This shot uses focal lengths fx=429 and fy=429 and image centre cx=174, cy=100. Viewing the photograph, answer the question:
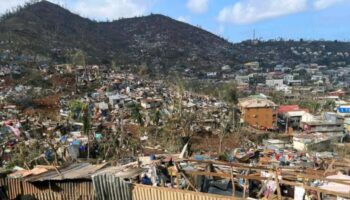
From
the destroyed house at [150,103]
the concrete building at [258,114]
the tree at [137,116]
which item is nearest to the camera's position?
the tree at [137,116]

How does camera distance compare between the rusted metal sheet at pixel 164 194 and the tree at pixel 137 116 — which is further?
the tree at pixel 137 116

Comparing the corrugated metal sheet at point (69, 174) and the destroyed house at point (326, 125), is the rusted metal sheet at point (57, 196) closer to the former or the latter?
the corrugated metal sheet at point (69, 174)

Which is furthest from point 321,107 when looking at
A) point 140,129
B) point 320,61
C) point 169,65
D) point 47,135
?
point 320,61

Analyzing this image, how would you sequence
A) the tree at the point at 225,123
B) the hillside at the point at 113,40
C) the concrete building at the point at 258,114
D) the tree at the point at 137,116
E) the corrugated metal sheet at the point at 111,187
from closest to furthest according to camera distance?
the corrugated metal sheet at the point at 111,187 → the tree at the point at 137,116 → the tree at the point at 225,123 → the concrete building at the point at 258,114 → the hillside at the point at 113,40

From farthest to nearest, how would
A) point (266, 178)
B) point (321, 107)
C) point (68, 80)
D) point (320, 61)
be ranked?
point (320, 61)
point (321, 107)
point (68, 80)
point (266, 178)

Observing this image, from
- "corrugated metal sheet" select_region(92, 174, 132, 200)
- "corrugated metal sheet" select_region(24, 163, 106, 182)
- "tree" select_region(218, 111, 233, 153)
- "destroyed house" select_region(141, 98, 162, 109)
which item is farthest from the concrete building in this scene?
"corrugated metal sheet" select_region(92, 174, 132, 200)

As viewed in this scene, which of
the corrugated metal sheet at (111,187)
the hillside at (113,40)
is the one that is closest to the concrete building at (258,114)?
the hillside at (113,40)

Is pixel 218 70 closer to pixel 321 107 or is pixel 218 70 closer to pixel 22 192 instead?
pixel 321 107

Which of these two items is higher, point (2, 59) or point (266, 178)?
point (2, 59)
